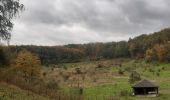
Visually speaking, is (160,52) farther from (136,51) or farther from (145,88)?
(145,88)

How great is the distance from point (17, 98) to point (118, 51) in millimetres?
164240

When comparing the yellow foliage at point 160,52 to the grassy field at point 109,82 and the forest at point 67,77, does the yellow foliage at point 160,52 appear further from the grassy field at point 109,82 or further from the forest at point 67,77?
the grassy field at point 109,82

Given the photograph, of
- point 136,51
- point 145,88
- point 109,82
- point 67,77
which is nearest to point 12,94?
point 145,88

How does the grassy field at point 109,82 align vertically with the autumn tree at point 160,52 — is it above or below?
below

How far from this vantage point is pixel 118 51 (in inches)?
7205

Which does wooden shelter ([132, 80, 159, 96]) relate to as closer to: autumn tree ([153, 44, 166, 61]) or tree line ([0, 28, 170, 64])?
autumn tree ([153, 44, 166, 61])

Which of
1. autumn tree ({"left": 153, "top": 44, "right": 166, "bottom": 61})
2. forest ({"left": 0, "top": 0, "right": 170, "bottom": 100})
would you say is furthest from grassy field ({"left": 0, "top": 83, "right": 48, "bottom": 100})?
autumn tree ({"left": 153, "top": 44, "right": 166, "bottom": 61})

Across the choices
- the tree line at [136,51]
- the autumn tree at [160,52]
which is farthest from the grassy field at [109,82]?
the tree line at [136,51]

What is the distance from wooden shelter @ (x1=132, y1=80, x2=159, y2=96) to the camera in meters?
58.0

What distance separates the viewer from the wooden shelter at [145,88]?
190 ft

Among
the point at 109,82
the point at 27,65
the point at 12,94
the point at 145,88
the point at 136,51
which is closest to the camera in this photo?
the point at 12,94

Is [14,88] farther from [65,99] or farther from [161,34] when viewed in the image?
[161,34]

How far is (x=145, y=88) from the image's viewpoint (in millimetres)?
59562

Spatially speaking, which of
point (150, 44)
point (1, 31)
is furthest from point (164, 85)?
point (150, 44)
